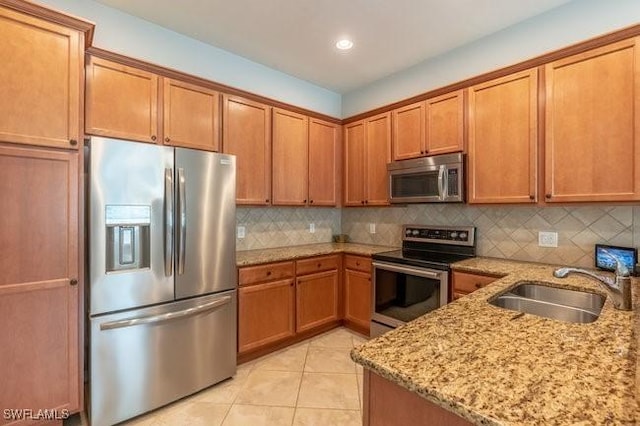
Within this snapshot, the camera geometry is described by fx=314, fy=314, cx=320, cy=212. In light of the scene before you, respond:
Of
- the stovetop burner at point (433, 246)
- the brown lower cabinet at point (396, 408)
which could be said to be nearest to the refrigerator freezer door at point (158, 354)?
the stovetop burner at point (433, 246)

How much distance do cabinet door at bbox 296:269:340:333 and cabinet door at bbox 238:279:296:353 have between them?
3.7 inches

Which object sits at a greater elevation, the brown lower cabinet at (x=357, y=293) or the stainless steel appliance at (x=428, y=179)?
the stainless steel appliance at (x=428, y=179)

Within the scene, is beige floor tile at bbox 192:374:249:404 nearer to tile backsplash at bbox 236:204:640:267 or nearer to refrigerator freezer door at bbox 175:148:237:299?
refrigerator freezer door at bbox 175:148:237:299

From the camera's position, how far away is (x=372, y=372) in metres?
0.93

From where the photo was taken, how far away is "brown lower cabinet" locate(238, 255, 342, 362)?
261cm

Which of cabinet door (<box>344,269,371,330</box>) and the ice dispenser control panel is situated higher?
the ice dispenser control panel

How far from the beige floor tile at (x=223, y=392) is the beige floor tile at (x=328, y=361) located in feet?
1.79

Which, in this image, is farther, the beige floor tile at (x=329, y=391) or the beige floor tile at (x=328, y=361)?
the beige floor tile at (x=328, y=361)

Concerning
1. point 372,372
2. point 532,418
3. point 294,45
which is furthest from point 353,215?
point 532,418

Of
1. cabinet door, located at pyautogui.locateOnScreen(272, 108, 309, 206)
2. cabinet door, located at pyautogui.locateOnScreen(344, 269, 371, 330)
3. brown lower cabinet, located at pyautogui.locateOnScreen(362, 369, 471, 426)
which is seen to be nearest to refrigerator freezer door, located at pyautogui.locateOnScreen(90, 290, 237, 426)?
cabinet door, located at pyautogui.locateOnScreen(272, 108, 309, 206)

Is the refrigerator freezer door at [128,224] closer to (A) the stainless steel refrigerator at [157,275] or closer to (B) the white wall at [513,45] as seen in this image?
(A) the stainless steel refrigerator at [157,275]

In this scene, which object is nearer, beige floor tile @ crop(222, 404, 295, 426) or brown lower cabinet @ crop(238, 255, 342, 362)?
beige floor tile @ crop(222, 404, 295, 426)

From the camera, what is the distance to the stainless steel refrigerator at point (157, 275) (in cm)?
184

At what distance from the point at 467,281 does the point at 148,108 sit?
2.69 m
